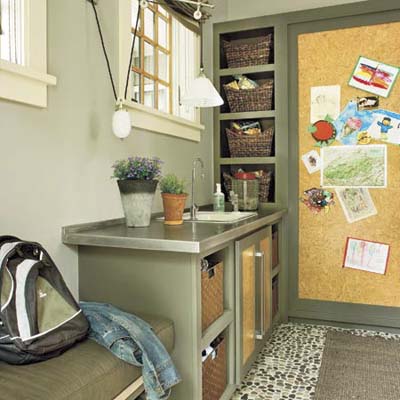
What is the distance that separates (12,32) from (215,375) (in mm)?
1683

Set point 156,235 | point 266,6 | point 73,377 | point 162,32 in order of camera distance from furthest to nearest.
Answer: point 266,6 → point 162,32 → point 156,235 → point 73,377

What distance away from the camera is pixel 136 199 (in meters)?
1.92

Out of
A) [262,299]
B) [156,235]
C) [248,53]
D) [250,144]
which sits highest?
[248,53]

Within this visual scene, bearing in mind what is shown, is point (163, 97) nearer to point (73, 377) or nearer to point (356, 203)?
point (356, 203)

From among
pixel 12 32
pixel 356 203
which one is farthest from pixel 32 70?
pixel 356 203

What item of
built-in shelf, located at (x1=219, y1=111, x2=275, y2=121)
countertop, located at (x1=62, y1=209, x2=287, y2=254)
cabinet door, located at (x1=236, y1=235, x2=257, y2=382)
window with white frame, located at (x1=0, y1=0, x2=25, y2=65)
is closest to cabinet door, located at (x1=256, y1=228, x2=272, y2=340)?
cabinet door, located at (x1=236, y1=235, x2=257, y2=382)

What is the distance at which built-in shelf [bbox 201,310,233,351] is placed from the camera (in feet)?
5.64

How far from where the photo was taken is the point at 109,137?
205 cm

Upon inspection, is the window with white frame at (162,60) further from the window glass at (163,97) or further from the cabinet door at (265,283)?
the cabinet door at (265,283)

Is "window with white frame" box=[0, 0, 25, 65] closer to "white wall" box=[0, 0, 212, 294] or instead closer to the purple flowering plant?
"white wall" box=[0, 0, 212, 294]

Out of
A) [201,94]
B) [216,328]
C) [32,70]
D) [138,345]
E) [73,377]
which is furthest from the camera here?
[201,94]

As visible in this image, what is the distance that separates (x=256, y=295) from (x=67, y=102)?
1.43 meters

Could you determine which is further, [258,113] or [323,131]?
[258,113]

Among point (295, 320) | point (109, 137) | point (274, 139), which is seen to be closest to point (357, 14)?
point (274, 139)
